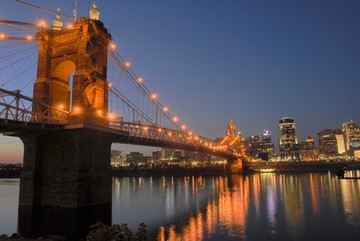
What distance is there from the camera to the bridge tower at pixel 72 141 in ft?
102

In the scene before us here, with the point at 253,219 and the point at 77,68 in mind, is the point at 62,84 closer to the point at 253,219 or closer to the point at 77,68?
the point at 77,68

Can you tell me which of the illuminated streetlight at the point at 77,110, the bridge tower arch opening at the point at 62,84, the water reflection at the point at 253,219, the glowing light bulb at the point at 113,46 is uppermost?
the glowing light bulb at the point at 113,46

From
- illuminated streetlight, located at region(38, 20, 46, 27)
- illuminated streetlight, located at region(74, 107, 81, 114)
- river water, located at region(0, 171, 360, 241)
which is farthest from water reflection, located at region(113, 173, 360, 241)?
illuminated streetlight, located at region(38, 20, 46, 27)

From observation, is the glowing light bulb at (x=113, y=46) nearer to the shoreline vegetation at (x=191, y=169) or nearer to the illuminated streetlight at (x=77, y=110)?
the illuminated streetlight at (x=77, y=110)

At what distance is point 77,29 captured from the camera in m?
35.1

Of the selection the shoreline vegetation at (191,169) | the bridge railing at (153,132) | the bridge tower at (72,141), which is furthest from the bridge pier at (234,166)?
the bridge tower at (72,141)

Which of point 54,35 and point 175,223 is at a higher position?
point 54,35

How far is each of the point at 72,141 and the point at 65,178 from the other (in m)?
3.80

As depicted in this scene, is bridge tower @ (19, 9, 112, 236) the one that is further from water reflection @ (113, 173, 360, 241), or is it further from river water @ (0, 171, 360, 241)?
water reflection @ (113, 173, 360, 241)

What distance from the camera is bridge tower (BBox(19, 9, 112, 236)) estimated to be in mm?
31047

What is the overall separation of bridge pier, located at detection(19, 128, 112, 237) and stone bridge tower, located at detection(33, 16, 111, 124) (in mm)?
2744

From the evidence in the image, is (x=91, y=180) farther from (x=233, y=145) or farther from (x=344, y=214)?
(x=233, y=145)

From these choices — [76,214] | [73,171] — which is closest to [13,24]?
[73,171]

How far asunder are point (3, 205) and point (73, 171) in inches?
774
